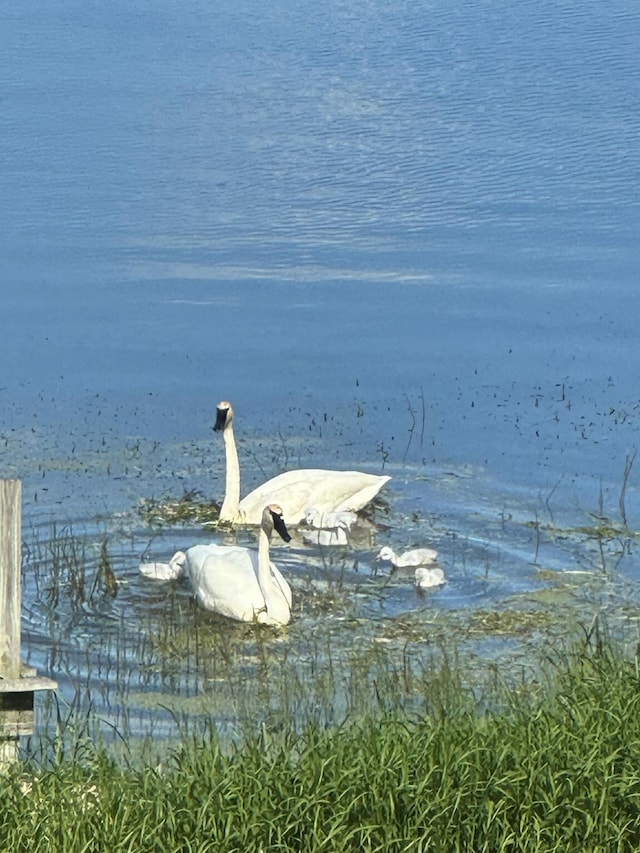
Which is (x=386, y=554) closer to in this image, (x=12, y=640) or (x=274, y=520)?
(x=274, y=520)

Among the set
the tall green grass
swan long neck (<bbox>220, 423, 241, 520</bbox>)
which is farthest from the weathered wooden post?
swan long neck (<bbox>220, 423, 241, 520</bbox>)

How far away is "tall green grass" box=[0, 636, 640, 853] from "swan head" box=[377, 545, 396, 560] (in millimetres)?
4667

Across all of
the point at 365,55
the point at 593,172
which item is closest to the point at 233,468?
the point at 593,172

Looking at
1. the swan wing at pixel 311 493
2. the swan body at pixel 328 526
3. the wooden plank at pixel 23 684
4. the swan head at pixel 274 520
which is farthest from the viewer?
the swan wing at pixel 311 493

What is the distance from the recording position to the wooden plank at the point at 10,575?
8.05 m

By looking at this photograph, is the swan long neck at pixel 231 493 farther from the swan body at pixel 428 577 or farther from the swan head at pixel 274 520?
the swan body at pixel 428 577

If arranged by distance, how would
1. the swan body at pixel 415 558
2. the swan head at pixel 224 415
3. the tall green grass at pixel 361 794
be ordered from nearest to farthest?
the tall green grass at pixel 361 794
the swan body at pixel 415 558
the swan head at pixel 224 415

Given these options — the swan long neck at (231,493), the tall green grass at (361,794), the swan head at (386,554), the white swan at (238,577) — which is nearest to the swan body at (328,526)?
the swan long neck at (231,493)

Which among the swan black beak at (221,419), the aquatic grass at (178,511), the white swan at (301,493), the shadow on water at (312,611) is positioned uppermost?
the swan black beak at (221,419)

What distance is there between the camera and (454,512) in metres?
13.6

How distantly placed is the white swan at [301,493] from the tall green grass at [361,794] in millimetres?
5809

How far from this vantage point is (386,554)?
41.1 ft

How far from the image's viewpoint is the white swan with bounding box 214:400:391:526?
44.5ft

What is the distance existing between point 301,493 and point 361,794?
254 inches
